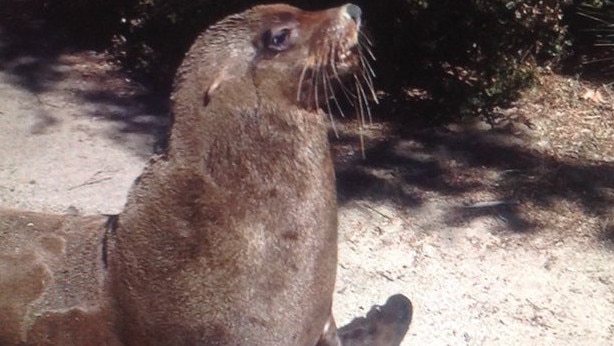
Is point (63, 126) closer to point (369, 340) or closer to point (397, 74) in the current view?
point (397, 74)

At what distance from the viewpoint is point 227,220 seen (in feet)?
10.9

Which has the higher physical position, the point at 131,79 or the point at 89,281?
the point at 89,281

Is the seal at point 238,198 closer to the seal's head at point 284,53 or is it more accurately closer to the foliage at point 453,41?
the seal's head at point 284,53

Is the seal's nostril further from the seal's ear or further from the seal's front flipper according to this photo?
the seal's front flipper

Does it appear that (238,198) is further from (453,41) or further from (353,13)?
(453,41)

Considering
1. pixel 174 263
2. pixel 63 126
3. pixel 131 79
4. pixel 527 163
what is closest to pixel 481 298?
pixel 527 163

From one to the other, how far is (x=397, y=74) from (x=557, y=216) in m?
1.64

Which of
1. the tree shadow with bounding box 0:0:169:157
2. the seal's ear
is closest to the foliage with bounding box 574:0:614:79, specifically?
the tree shadow with bounding box 0:0:169:157

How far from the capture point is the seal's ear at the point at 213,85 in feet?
10.8

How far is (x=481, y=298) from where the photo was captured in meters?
5.11

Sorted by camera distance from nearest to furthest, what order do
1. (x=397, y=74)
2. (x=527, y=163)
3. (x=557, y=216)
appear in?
(x=557, y=216)
(x=527, y=163)
(x=397, y=74)

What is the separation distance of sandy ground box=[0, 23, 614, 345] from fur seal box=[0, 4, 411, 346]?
1.57 metres

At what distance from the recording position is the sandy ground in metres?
5.01

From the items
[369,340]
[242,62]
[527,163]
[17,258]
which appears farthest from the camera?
[527,163]
